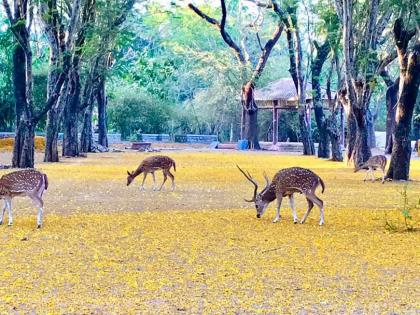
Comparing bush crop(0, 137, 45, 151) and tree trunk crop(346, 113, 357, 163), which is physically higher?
tree trunk crop(346, 113, 357, 163)

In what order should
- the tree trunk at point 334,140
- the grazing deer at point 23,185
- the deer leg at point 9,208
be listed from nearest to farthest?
the grazing deer at point 23,185 < the deer leg at point 9,208 < the tree trunk at point 334,140

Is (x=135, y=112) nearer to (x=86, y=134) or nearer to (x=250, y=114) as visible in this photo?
(x=250, y=114)

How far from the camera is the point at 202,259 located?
862 cm

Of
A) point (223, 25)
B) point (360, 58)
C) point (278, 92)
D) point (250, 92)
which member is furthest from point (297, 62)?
point (360, 58)

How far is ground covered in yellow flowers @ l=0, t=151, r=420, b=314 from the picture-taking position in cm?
660

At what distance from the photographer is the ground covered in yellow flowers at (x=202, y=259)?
6.60m

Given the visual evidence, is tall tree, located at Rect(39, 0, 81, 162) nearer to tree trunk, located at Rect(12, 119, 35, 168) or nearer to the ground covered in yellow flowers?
tree trunk, located at Rect(12, 119, 35, 168)

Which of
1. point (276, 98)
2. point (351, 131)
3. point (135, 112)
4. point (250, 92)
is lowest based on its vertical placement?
point (351, 131)

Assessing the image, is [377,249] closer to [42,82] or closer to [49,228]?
[49,228]

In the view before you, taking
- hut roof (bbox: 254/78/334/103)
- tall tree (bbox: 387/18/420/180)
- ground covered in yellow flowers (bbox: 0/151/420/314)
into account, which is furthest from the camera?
hut roof (bbox: 254/78/334/103)

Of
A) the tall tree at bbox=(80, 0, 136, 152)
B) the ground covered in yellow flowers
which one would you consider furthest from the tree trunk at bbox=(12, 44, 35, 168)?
the ground covered in yellow flowers

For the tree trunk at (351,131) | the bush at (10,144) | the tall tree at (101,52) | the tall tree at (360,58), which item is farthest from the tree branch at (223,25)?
the tall tree at (360,58)

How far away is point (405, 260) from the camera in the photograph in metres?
8.72

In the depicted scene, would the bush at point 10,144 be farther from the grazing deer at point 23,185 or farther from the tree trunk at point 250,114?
the grazing deer at point 23,185
